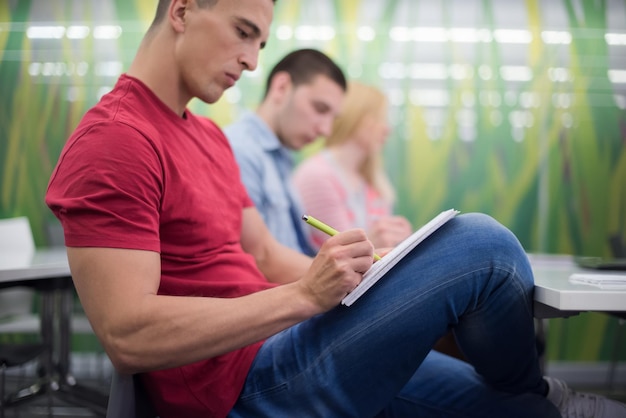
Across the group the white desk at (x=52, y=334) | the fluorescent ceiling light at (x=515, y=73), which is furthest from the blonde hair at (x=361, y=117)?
the white desk at (x=52, y=334)

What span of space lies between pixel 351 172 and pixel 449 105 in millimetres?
1301

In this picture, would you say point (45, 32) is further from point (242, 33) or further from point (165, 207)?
point (165, 207)

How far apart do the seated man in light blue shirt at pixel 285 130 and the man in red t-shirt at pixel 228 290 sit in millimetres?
935

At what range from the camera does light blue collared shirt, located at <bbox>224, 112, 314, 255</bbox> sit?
2188 millimetres

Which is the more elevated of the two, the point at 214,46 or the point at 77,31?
the point at 77,31

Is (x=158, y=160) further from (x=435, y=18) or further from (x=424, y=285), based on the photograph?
(x=435, y=18)

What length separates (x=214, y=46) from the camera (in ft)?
4.05

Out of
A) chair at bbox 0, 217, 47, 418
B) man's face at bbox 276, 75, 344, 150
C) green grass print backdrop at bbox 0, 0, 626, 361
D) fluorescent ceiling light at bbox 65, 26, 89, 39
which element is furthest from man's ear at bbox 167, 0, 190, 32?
fluorescent ceiling light at bbox 65, 26, 89, 39

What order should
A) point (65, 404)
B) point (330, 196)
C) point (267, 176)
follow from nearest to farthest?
1. point (267, 176)
2. point (330, 196)
3. point (65, 404)

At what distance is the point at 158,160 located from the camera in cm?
107

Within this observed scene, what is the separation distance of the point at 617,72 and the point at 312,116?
247cm

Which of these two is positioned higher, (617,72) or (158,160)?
(617,72)

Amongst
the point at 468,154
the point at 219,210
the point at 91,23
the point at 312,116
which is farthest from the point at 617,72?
the point at 219,210

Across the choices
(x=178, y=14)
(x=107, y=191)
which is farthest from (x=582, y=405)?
(x=178, y=14)
